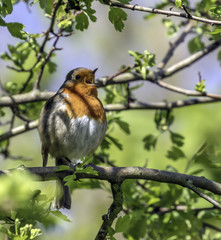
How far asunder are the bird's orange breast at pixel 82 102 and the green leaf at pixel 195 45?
1.43m

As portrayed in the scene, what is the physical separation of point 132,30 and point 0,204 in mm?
12729

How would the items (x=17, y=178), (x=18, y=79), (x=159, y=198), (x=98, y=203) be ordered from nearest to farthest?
1. (x=17, y=178)
2. (x=159, y=198)
3. (x=18, y=79)
4. (x=98, y=203)

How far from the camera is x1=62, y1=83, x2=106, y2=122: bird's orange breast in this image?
482 cm

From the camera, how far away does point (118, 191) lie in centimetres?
353

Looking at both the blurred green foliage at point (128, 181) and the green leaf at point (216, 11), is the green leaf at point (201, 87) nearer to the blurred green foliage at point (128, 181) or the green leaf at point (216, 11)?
the blurred green foliage at point (128, 181)

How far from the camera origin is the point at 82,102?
4.93 m

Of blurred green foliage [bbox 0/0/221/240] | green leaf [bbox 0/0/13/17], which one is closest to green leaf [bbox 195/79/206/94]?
blurred green foliage [bbox 0/0/221/240]

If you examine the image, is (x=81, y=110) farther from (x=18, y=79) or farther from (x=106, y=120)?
(x=18, y=79)

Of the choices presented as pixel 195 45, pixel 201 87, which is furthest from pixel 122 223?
pixel 195 45

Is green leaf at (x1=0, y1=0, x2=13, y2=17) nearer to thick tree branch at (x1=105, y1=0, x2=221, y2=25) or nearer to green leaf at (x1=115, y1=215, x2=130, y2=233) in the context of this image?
thick tree branch at (x1=105, y1=0, x2=221, y2=25)

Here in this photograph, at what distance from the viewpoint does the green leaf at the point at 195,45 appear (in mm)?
5785

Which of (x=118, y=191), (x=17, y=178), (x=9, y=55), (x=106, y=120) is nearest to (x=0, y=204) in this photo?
(x=17, y=178)

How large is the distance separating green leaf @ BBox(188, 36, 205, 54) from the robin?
4.97 ft

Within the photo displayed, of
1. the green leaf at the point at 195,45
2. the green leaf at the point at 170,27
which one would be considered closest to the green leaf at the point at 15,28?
the green leaf at the point at 170,27
